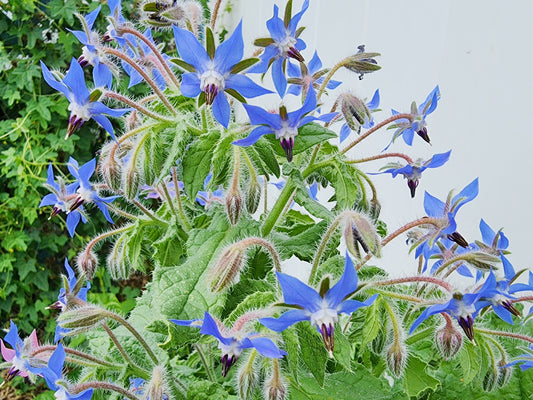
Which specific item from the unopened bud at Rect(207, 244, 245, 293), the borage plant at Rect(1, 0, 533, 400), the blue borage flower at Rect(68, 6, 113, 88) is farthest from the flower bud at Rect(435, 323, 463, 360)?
the blue borage flower at Rect(68, 6, 113, 88)

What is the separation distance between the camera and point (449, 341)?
0.60 m

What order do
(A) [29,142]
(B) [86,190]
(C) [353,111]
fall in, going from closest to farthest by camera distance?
1. (C) [353,111]
2. (B) [86,190]
3. (A) [29,142]

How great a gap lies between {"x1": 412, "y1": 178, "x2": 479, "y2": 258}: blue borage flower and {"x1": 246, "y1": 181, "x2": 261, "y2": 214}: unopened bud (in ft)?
0.72

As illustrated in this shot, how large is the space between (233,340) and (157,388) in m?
0.14

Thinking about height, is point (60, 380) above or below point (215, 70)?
below

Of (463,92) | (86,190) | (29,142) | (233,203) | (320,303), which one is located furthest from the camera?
(29,142)

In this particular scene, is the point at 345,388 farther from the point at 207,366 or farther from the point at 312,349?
the point at 207,366

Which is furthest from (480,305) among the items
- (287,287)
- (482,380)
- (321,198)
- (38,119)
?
(38,119)

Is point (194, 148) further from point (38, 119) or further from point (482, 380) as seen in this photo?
point (38, 119)

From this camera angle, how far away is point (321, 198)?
186cm

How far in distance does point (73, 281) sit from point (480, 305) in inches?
21.3

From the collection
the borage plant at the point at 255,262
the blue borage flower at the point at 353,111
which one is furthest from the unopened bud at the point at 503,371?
the blue borage flower at the point at 353,111

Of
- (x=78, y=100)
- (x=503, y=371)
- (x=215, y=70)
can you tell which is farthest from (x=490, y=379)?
(x=78, y=100)

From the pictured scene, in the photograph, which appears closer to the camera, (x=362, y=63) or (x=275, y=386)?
(x=275, y=386)
